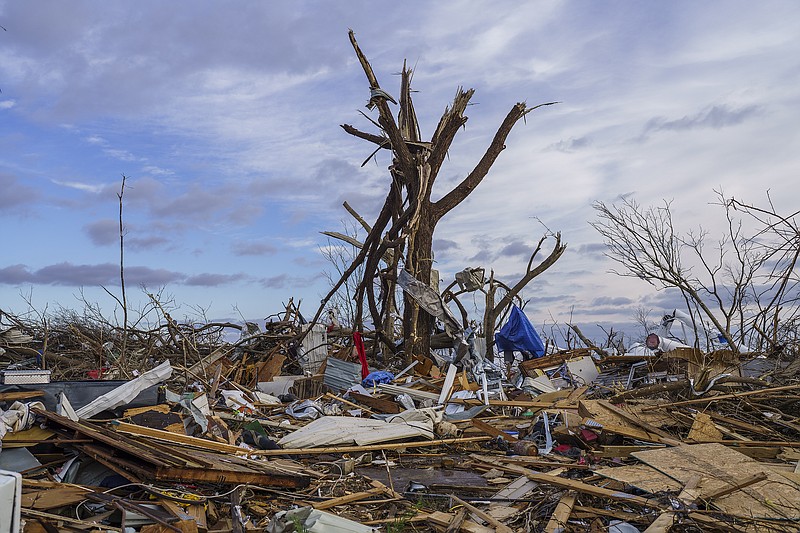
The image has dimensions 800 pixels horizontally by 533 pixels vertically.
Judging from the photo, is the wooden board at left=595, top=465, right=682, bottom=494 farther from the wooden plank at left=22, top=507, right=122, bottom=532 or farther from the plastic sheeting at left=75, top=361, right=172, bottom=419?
the plastic sheeting at left=75, top=361, right=172, bottom=419

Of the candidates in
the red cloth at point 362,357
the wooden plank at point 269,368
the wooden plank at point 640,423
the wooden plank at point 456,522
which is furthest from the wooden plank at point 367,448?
the wooden plank at point 269,368

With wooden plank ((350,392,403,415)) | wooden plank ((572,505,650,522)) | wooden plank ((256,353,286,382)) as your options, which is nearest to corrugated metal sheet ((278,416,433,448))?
wooden plank ((350,392,403,415))

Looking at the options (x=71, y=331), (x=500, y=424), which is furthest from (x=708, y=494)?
(x=71, y=331)

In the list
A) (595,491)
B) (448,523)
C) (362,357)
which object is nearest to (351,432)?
(448,523)

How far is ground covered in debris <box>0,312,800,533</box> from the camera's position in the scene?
195 inches

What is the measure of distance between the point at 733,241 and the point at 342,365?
7684mm

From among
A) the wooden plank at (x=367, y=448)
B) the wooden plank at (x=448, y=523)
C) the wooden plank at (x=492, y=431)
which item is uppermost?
the wooden plank at (x=492, y=431)

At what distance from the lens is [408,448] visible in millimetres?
7742

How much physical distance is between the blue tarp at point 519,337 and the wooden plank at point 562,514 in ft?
24.0

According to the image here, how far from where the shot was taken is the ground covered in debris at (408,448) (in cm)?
494

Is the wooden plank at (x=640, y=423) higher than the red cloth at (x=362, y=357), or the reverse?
the red cloth at (x=362, y=357)

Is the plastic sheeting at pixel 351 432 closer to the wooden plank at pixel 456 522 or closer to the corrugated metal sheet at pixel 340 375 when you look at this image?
the wooden plank at pixel 456 522

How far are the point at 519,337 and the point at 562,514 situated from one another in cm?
776

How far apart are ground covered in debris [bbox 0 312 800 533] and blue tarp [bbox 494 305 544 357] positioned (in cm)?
64
